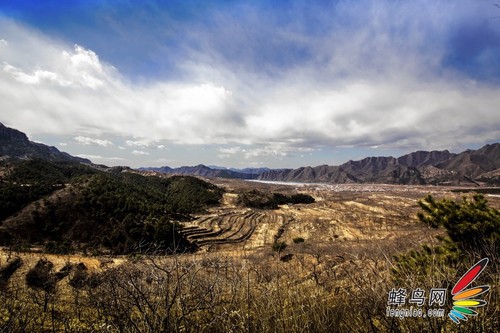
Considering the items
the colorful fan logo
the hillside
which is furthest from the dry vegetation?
the hillside

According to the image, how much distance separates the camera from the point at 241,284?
492 centimetres

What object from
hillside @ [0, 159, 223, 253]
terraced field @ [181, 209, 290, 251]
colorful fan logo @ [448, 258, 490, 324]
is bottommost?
terraced field @ [181, 209, 290, 251]

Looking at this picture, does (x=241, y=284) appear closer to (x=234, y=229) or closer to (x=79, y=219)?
(x=79, y=219)

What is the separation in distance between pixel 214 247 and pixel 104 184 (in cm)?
2651

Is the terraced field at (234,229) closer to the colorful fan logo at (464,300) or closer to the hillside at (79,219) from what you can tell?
the hillside at (79,219)

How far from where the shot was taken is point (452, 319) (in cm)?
359

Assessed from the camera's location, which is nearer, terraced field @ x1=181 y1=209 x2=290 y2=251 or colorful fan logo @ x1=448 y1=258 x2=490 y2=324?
colorful fan logo @ x1=448 y1=258 x2=490 y2=324

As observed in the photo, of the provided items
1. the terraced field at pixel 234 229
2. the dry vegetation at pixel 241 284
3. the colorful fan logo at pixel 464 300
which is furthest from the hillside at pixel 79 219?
the colorful fan logo at pixel 464 300


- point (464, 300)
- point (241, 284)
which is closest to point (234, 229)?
point (241, 284)

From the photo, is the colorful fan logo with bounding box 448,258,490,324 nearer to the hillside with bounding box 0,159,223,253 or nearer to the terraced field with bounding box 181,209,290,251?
the hillside with bounding box 0,159,223,253

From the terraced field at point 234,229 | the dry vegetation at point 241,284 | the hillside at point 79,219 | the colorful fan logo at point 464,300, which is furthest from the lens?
the terraced field at point 234,229

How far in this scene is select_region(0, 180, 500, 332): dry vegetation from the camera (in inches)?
145

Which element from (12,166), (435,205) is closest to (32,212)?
(12,166)

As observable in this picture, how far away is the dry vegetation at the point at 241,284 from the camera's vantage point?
3.69m
